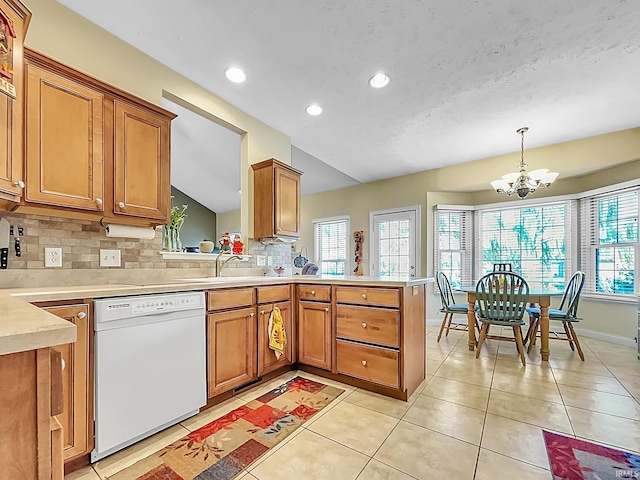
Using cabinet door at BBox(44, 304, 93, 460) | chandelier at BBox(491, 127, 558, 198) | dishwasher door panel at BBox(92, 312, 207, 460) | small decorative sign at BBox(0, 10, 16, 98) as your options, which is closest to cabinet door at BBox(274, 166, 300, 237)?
dishwasher door panel at BBox(92, 312, 207, 460)

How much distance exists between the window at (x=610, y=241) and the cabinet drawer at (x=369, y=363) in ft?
12.1

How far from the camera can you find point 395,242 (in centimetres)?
551

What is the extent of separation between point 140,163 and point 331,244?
474 centimetres

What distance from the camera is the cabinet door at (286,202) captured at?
3.23 metres

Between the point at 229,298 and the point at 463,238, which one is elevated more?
the point at 463,238

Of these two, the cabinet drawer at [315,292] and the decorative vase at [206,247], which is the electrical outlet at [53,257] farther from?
the cabinet drawer at [315,292]

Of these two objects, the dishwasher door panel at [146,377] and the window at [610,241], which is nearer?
the dishwasher door panel at [146,377]

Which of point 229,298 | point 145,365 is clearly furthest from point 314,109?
point 145,365

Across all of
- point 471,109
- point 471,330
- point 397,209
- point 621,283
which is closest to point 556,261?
point 621,283

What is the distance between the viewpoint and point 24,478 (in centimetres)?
60

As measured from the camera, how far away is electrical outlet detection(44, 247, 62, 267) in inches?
71.4

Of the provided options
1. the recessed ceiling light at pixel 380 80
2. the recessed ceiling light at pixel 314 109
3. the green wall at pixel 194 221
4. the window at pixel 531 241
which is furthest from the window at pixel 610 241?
the green wall at pixel 194 221

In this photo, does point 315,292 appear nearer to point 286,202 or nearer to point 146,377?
point 286,202

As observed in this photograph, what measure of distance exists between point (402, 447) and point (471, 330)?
2276 millimetres
